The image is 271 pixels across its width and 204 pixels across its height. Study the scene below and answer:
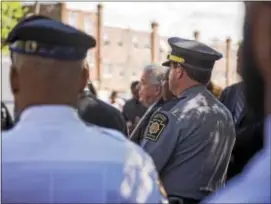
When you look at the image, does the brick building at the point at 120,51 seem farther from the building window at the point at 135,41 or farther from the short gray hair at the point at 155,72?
the short gray hair at the point at 155,72

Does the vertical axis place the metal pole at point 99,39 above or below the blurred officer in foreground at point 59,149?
below

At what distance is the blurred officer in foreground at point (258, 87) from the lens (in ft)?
3.70

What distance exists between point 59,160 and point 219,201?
683 millimetres

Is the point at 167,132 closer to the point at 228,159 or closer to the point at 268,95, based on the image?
the point at 228,159

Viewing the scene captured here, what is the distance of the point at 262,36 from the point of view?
115cm

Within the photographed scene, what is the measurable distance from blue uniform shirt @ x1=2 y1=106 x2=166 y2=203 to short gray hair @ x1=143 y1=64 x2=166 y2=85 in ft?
11.6

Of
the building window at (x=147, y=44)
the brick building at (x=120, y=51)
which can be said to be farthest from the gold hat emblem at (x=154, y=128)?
the building window at (x=147, y=44)

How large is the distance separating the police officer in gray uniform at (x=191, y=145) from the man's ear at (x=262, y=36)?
2.13 meters

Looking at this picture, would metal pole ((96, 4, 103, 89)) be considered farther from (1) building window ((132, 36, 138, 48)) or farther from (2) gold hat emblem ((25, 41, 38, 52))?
(2) gold hat emblem ((25, 41, 38, 52))

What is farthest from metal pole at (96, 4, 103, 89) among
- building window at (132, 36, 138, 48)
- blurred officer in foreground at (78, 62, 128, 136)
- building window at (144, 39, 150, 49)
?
blurred officer in foreground at (78, 62, 128, 136)

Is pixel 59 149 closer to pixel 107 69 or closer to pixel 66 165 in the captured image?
pixel 66 165

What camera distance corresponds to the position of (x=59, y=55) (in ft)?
5.88

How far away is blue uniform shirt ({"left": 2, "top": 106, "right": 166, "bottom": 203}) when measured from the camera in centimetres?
174

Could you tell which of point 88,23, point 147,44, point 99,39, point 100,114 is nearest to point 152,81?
point 100,114
